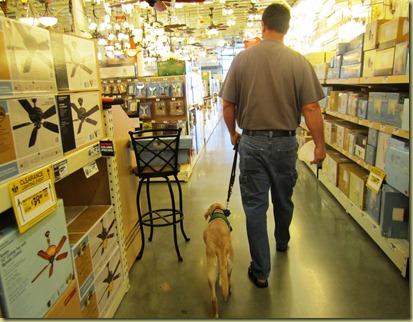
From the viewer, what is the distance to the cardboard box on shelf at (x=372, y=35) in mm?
2723

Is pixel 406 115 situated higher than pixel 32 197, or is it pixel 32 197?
pixel 406 115

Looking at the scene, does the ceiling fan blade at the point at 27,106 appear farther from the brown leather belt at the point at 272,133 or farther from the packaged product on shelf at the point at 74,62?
the brown leather belt at the point at 272,133

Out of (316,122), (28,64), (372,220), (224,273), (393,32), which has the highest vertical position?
(393,32)

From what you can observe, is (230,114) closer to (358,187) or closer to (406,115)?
(406,115)

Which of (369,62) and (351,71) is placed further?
(351,71)

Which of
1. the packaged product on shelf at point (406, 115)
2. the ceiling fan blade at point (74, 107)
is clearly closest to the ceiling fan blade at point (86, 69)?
the ceiling fan blade at point (74, 107)

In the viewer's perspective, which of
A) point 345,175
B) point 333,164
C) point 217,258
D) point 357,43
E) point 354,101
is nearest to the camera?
point 217,258

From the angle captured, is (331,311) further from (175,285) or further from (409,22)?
(409,22)

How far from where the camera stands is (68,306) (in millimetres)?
1459

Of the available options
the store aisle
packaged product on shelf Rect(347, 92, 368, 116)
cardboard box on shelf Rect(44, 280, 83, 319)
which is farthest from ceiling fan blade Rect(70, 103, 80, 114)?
packaged product on shelf Rect(347, 92, 368, 116)

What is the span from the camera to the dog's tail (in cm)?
186

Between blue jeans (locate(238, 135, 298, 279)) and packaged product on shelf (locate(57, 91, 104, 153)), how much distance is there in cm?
100

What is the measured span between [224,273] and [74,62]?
58.1 inches

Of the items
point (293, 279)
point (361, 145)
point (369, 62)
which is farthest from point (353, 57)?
point (293, 279)
